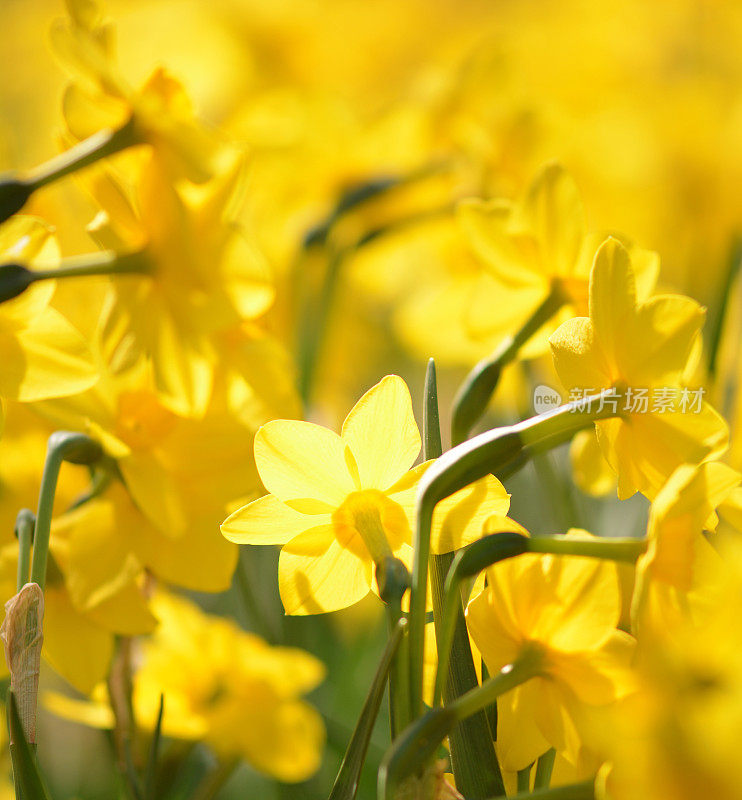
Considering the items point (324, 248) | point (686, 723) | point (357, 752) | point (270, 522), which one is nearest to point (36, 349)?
point (270, 522)

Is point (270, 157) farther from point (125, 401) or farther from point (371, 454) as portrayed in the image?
point (371, 454)

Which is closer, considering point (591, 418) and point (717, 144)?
point (591, 418)

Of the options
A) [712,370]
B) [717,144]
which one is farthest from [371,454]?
[717,144]

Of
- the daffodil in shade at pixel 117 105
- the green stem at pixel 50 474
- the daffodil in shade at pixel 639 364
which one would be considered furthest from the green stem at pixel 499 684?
the daffodil in shade at pixel 117 105

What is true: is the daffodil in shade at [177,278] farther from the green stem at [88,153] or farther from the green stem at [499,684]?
the green stem at [499,684]

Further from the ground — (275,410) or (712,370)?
(275,410)

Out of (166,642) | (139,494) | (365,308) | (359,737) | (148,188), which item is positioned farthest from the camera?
(365,308)

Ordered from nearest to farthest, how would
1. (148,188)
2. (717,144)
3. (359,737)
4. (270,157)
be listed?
(359,737) < (148,188) < (270,157) < (717,144)
